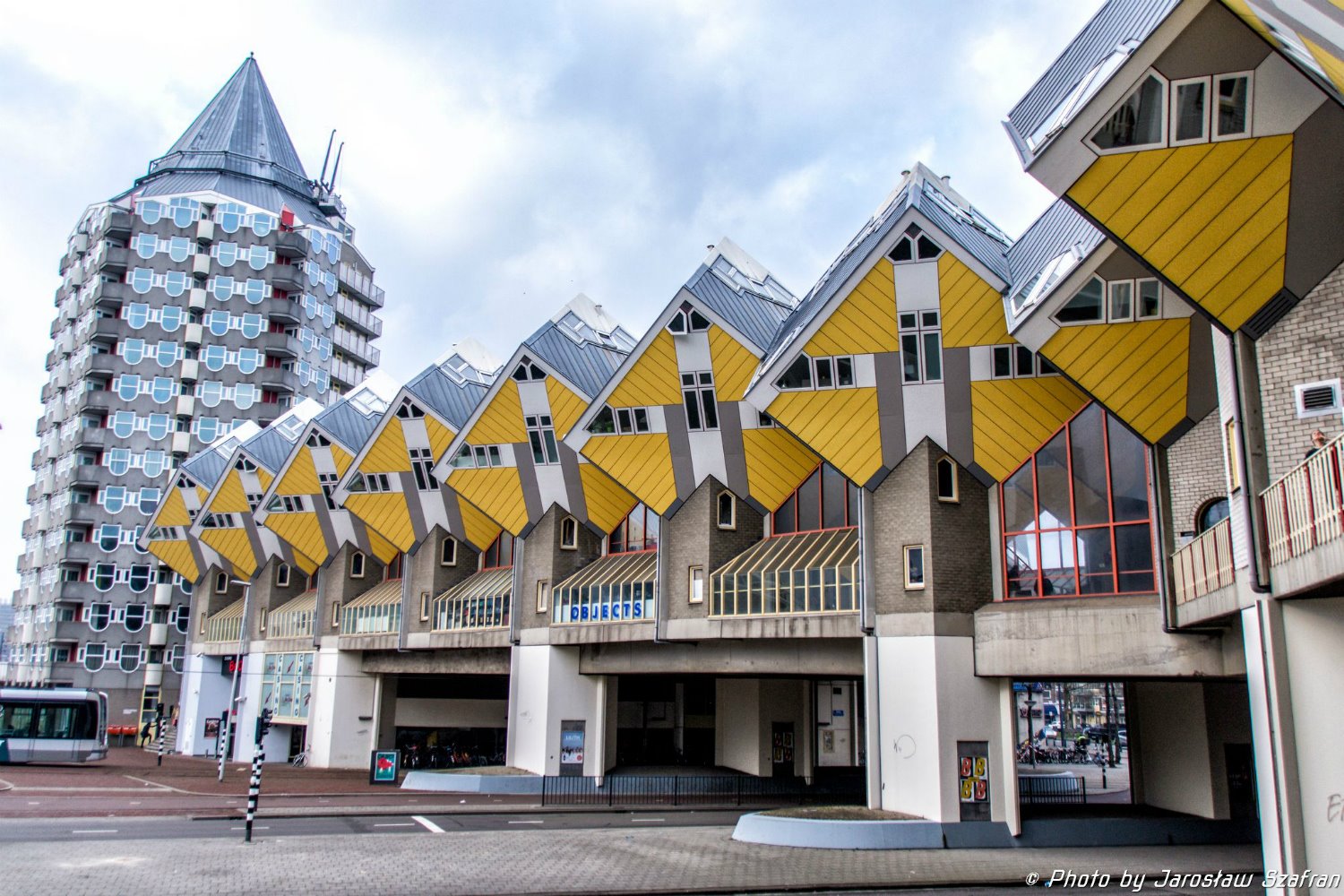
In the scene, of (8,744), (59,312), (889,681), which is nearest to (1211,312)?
(889,681)

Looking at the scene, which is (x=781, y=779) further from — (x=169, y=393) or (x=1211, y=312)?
(x=169, y=393)

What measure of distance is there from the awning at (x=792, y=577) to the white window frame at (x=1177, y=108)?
15.2 metres

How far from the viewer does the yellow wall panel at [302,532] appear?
173 feet

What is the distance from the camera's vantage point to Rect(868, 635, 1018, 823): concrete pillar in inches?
994

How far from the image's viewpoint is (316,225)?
8575 cm

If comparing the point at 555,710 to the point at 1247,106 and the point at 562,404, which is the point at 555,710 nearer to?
the point at 562,404

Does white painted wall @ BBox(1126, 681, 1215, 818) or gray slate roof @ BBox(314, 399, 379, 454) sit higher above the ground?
gray slate roof @ BBox(314, 399, 379, 454)

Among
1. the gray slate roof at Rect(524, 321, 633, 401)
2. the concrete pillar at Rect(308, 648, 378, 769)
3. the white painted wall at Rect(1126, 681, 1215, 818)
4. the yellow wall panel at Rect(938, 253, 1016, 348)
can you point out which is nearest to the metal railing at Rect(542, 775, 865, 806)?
the white painted wall at Rect(1126, 681, 1215, 818)

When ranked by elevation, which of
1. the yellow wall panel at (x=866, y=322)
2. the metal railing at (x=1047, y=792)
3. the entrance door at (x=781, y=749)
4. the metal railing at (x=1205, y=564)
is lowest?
the metal railing at (x=1047, y=792)

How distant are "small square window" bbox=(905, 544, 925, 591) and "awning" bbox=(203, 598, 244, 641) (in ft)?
145

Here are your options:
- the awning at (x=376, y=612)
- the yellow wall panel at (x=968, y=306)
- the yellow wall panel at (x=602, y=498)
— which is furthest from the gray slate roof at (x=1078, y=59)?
the awning at (x=376, y=612)

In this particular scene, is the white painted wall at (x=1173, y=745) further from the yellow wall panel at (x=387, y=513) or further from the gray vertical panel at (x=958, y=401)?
the yellow wall panel at (x=387, y=513)

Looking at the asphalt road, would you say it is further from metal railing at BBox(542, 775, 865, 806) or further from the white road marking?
metal railing at BBox(542, 775, 865, 806)

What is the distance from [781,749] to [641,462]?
514 inches
